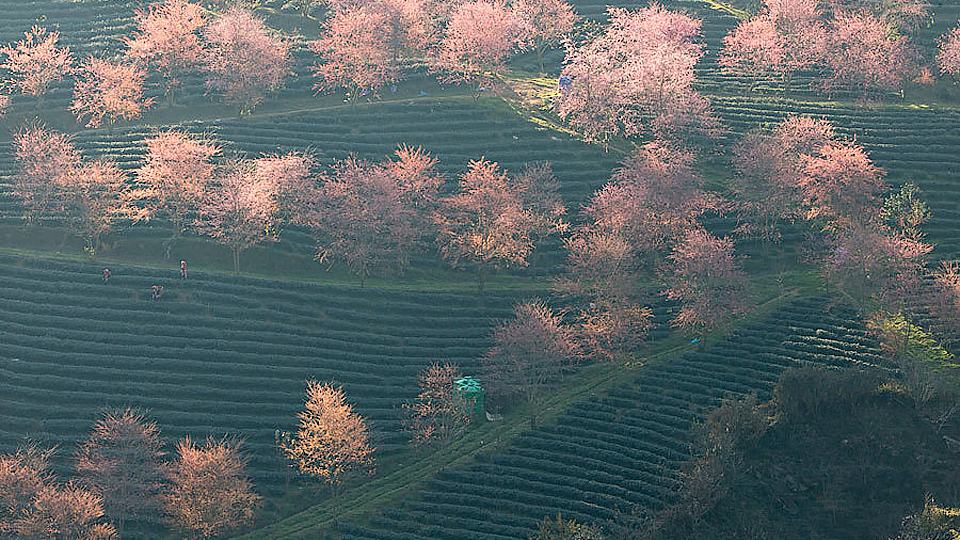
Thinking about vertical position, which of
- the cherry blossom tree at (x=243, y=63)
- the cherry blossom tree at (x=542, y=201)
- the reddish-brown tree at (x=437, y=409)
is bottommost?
the reddish-brown tree at (x=437, y=409)

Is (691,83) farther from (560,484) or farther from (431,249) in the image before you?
(560,484)

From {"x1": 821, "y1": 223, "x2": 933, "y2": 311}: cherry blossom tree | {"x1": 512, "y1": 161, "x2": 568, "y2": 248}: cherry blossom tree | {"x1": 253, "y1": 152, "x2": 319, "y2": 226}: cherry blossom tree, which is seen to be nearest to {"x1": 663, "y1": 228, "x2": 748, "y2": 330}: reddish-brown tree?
{"x1": 821, "y1": 223, "x2": 933, "y2": 311}: cherry blossom tree

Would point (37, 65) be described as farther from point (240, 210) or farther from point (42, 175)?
point (240, 210)

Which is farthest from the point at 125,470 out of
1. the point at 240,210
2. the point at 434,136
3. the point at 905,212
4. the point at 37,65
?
the point at 905,212

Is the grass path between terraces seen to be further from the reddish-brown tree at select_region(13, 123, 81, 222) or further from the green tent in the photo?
the reddish-brown tree at select_region(13, 123, 81, 222)

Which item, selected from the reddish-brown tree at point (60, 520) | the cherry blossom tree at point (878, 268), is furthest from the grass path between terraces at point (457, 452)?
the reddish-brown tree at point (60, 520)

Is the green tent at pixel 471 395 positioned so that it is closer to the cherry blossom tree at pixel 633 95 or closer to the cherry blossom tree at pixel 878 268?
the cherry blossom tree at pixel 878 268

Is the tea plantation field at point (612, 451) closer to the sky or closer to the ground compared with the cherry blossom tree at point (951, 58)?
closer to the ground
